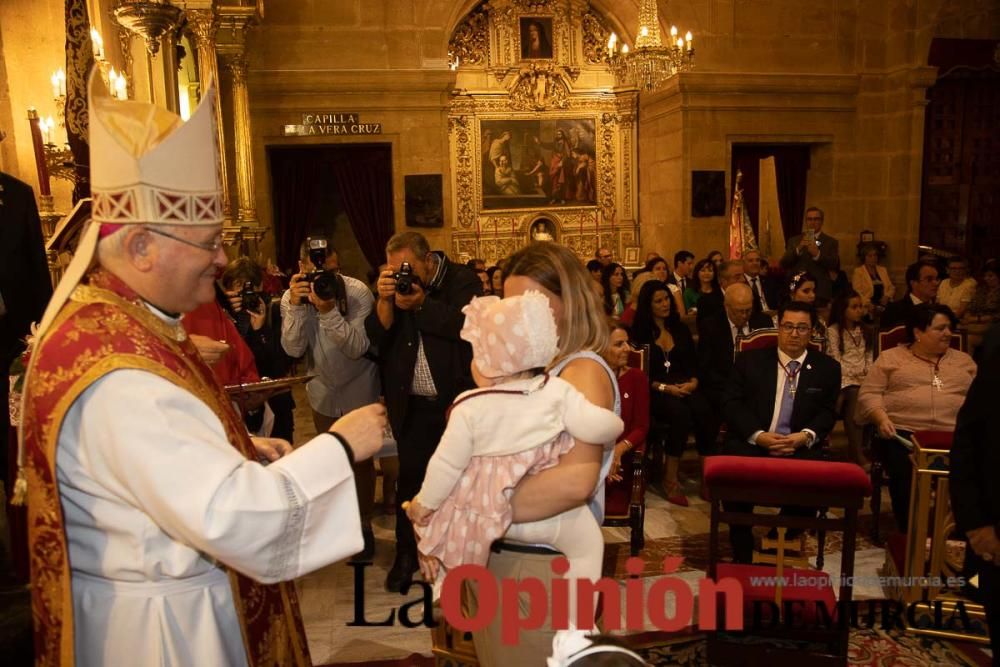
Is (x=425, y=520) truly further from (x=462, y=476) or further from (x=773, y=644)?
(x=773, y=644)

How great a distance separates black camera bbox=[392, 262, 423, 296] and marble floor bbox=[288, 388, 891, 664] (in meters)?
1.36

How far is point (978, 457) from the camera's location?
2.34 meters

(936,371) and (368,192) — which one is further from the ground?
(368,192)

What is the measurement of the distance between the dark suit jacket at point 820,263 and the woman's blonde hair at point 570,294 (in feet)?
22.3

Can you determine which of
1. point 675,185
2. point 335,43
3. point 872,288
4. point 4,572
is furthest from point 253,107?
point 4,572

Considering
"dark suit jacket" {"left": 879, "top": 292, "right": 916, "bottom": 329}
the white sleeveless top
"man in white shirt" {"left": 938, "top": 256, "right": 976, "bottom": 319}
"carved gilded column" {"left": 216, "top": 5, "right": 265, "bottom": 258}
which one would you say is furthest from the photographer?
"man in white shirt" {"left": 938, "top": 256, "right": 976, "bottom": 319}

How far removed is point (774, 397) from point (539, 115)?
994 centimetres

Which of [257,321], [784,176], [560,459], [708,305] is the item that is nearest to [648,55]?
[708,305]

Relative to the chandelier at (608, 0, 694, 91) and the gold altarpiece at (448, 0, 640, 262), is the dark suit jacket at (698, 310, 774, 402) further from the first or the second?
the gold altarpiece at (448, 0, 640, 262)

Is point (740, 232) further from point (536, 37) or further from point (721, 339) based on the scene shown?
point (536, 37)

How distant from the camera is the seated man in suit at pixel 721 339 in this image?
213 inches

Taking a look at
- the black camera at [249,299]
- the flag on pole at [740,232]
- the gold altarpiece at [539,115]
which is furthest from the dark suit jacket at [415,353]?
the gold altarpiece at [539,115]

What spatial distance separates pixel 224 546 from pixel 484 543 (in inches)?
31.3

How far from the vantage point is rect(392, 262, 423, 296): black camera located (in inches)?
136
